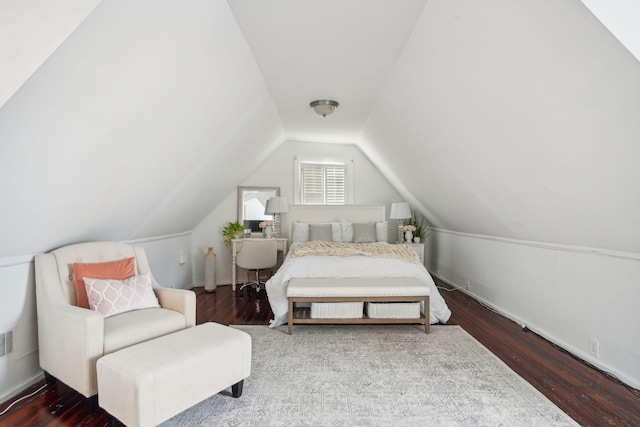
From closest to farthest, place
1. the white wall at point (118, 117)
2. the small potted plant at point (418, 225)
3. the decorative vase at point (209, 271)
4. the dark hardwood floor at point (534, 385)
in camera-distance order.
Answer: the white wall at point (118, 117)
the dark hardwood floor at point (534, 385)
the decorative vase at point (209, 271)
the small potted plant at point (418, 225)

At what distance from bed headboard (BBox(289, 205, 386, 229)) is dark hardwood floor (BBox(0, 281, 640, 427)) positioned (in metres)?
2.26

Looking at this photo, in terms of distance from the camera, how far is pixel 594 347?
8.38 feet

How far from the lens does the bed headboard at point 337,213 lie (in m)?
5.59

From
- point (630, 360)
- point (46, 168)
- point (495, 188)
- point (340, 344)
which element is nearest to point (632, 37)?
point (495, 188)

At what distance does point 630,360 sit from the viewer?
7.40 feet

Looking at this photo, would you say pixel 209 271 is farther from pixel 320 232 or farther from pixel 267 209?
pixel 320 232

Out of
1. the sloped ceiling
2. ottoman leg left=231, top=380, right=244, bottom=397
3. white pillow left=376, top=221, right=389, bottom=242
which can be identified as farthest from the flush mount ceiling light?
ottoman leg left=231, top=380, right=244, bottom=397

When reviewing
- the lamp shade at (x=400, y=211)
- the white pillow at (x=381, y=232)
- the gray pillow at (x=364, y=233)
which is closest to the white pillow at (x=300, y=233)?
the gray pillow at (x=364, y=233)

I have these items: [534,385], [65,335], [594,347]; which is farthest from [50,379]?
[594,347]

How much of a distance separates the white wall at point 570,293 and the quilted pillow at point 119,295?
3448mm

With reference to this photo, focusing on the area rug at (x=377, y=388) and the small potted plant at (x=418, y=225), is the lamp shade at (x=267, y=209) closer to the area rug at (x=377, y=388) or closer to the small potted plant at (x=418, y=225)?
the small potted plant at (x=418, y=225)

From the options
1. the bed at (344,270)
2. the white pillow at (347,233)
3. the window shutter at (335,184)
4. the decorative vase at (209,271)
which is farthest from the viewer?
the window shutter at (335,184)

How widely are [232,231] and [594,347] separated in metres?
4.46

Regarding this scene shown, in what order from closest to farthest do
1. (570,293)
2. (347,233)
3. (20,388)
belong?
1. (20,388)
2. (570,293)
3. (347,233)
